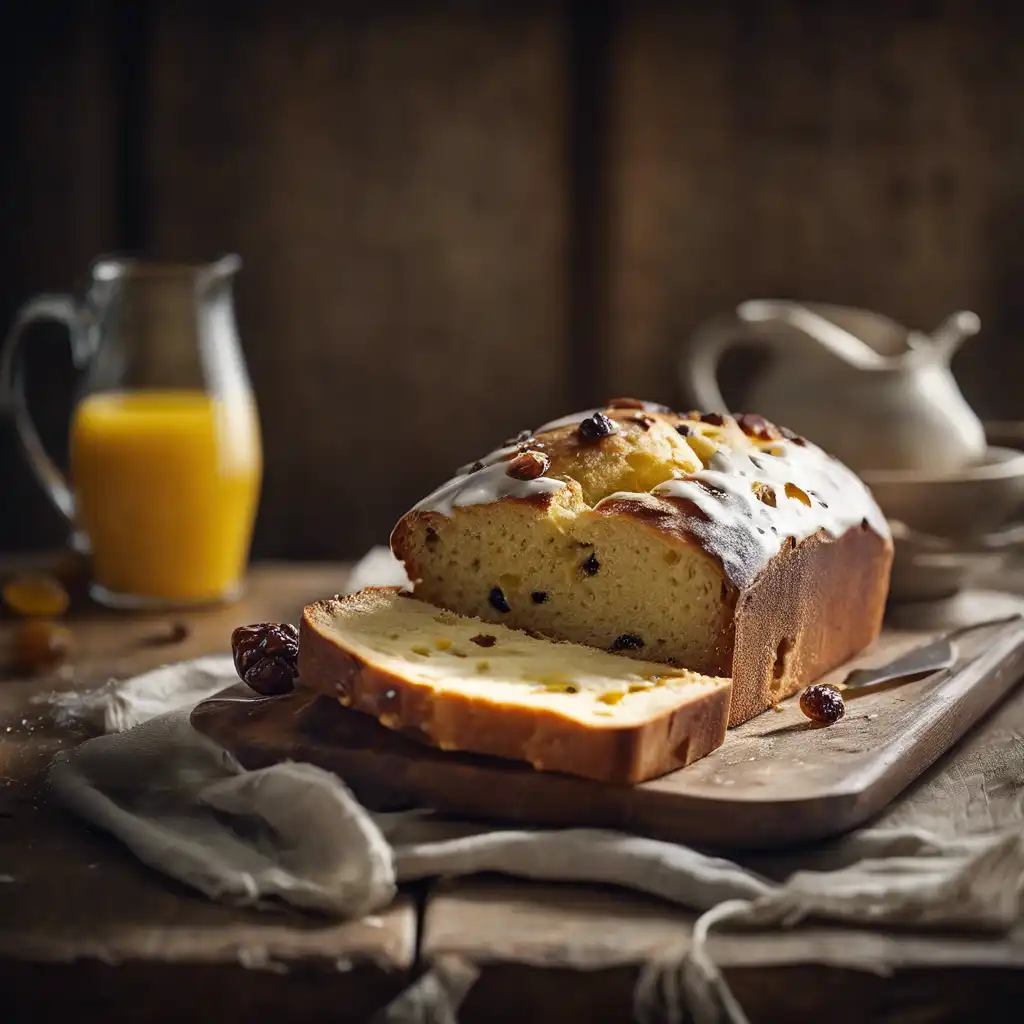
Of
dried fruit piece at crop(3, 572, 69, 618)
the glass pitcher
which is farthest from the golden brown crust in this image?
dried fruit piece at crop(3, 572, 69, 618)

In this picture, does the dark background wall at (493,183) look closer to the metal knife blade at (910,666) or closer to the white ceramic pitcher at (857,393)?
the white ceramic pitcher at (857,393)

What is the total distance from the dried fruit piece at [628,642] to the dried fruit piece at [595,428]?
0.35 m

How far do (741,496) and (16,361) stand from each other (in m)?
2.00

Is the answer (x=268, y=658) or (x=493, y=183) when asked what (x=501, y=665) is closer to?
(x=268, y=658)

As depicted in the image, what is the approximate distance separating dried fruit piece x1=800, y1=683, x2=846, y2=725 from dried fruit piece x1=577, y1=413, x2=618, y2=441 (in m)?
0.52

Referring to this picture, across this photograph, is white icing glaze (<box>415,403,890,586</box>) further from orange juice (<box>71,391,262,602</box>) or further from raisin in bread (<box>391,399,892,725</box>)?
orange juice (<box>71,391,262,602</box>)

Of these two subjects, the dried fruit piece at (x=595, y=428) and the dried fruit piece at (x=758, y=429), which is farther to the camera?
the dried fruit piece at (x=758, y=429)

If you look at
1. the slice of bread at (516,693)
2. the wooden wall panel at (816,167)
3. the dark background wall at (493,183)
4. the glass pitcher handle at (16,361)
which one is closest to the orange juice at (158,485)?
the glass pitcher handle at (16,361)

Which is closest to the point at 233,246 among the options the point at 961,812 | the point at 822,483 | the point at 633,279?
the point at 633,279

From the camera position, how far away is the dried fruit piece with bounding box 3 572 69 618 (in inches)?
120

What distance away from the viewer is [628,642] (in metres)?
2.08

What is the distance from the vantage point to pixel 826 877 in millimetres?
1642

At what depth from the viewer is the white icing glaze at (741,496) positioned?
206cm

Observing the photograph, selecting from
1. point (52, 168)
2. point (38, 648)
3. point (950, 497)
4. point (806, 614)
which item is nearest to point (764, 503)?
point (806, 614)
